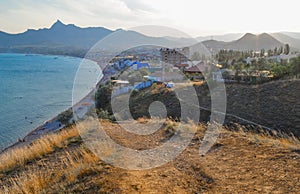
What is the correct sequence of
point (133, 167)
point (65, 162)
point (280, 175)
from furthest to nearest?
point (65, 162) < point (133, 167) < point (280, 175)

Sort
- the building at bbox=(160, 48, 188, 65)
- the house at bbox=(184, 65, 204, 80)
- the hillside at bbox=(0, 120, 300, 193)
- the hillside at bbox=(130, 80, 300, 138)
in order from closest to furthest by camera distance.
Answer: the hillside at bbox=(0, 120, 300, 193)
the hillside at bbox=(130, 80, 300, 138)
the house at bbox=(184, 65, 204, 80)
the building at bbox=(160, 48, 188, 65)

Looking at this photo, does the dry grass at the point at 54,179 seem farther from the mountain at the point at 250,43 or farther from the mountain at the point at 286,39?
the mountain at the point at 286,39

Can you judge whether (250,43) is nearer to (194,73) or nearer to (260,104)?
(194,73)

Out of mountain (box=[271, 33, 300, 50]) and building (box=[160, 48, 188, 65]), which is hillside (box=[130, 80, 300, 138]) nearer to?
building (box=[160, 48, 188, 65])

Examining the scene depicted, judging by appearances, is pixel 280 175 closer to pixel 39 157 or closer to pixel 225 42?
pixel 39 157

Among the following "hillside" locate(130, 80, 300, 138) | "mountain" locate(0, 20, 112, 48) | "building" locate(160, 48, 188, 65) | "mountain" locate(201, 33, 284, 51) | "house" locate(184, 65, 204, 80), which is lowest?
"hillside" locate(130, 80, 300, 138)

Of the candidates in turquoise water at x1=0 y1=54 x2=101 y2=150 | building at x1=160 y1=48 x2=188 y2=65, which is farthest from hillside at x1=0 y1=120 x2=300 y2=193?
building at x1=160 y1=48 x2=188 y2=65

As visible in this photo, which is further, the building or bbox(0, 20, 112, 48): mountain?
bbox(0, 20, 112, 48): mountain

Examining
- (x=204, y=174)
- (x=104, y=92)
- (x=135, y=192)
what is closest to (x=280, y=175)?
(x=204, y=174)

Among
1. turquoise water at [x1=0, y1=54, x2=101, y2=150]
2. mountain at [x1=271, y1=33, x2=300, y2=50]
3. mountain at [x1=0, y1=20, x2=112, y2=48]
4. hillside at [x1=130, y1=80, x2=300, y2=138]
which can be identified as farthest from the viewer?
mountain at [x1=0, y1=20, x2=112, y2=48]

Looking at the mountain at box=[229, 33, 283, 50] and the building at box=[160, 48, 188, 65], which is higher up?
the mountain at box=[229, 33, 283, 50]
